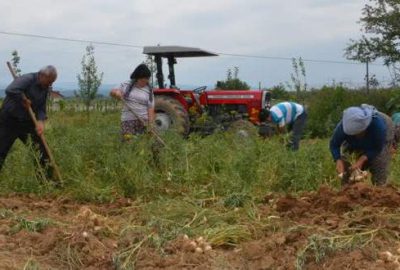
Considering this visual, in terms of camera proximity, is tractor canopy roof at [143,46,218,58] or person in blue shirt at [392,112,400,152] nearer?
person in blue shirt at [392,112,400,152]

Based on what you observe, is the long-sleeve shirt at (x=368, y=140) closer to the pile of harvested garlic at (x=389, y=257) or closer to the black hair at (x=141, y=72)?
the pile of harvested garlic at (x=389, y=257)

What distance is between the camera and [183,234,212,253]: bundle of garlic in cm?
436

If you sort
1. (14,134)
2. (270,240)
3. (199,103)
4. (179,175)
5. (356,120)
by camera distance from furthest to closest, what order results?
(199,103)
(14,134)
(179,175)
(356,120)
(270,240)

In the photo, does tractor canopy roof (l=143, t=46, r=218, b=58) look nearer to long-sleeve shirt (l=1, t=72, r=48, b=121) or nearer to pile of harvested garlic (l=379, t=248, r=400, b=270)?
long-sleeve shirt (l=1, t=72, r=48, b=121)

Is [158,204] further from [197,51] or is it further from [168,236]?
[197,51]

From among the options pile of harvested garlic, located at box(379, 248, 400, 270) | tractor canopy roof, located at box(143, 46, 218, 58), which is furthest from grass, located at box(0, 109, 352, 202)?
tractor canopy roof, located at box(143, 46, 218, 58)

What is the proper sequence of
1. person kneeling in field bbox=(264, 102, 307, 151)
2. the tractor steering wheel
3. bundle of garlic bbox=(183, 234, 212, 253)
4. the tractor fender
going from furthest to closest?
the tractor steering wheel < the tractor fender < person kneeling in field bbox=(264, 102, 307, 151) < bundle of garlic bbox=(183, 234, 212, 253)

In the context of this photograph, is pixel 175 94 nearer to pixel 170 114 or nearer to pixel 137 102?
pixel 170 114

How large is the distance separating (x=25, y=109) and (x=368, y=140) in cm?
363

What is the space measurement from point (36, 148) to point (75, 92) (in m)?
11.1

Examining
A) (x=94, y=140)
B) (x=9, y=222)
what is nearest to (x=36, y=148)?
(x=94, y=140)

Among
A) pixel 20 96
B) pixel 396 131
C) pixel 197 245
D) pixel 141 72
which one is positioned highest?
pixel 141 72

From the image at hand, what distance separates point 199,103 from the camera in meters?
13.2

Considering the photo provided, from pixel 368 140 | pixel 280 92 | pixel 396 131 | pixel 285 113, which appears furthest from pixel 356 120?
pixel 280 92
